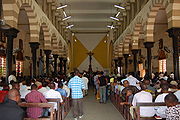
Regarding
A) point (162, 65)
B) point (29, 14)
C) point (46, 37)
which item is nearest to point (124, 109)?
point (29, 14)

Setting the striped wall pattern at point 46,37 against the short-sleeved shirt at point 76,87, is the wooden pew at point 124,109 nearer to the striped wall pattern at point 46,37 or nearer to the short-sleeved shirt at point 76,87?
the short-sleeved shirt at point 76,87

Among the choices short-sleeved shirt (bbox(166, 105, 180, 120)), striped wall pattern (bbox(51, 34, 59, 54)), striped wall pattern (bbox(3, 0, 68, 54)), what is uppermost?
striped wall pattern (bbox(3, 0, 68, 54))

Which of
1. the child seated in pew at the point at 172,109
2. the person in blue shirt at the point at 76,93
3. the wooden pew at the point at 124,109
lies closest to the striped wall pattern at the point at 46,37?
the wooden pew at the point at 124,109

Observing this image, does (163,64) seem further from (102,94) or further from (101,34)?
(101,34)

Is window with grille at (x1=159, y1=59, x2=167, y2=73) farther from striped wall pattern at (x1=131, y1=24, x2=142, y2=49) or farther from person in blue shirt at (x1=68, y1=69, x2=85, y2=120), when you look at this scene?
person in blue shirt at (x1=68, y1=69, x2=85, y2=120)

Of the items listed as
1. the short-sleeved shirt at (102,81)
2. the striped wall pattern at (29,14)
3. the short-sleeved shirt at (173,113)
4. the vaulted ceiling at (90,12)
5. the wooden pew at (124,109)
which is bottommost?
the wooden pew at (124,109)

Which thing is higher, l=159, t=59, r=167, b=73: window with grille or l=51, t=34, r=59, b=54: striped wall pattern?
l=51, t=34, r=59, b=54: striped wall pattern

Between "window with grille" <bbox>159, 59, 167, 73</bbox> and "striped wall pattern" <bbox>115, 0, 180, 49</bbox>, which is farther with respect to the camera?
"window with grille" <bbox>159, 59, 167, 73</bbox>

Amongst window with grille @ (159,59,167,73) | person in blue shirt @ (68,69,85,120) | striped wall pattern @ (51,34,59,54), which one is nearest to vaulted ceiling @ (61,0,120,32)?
striped wall pattern @ (51,34,59,54)

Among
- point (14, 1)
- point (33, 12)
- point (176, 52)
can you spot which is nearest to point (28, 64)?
point (33, 12)

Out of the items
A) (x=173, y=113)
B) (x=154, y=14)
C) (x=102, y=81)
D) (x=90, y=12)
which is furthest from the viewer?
(x=90, y=12)

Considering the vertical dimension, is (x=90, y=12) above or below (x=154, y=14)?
above

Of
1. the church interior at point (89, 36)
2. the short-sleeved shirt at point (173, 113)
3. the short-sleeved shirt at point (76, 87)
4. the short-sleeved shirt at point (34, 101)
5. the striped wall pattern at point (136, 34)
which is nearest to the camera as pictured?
the short-sleeved shirt at point (173, 113)

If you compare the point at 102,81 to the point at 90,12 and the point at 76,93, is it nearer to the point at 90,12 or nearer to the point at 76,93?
the point at 76,93
